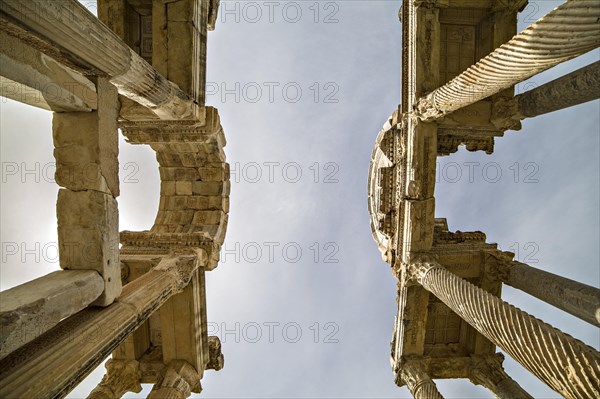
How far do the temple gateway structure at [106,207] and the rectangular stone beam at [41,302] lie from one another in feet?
0.05

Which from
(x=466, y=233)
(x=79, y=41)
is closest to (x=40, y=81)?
(x=79, y=41)

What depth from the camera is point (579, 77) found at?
20.5ft

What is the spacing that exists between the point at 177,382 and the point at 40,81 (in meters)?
7.94

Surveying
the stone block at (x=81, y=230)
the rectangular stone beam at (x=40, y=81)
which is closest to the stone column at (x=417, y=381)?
the stone block at (x=81, y=230)

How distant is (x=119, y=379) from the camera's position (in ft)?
30.1

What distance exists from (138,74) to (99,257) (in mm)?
3364

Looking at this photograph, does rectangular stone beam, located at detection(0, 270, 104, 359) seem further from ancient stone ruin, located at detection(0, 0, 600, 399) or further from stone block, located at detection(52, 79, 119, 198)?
stone block, located at detection(52, 79, 119, 198)

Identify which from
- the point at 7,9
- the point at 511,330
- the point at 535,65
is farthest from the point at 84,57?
the point at 511,330

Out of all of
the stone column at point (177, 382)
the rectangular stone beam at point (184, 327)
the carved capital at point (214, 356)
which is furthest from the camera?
the carved capital at point (214, 356)

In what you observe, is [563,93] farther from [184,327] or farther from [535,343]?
[184,327]

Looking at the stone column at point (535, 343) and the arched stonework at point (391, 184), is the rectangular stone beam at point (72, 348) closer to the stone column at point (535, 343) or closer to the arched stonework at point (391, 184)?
the stone column at point (535, 343)

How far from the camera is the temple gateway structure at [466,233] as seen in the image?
4902 mm

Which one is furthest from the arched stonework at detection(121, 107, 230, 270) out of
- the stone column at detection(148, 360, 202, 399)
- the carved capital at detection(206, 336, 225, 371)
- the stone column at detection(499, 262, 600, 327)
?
the stone column at detection(499, 262, 600, 327)

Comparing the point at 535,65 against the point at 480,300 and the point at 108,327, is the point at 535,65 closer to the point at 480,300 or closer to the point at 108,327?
the point at 480,300
